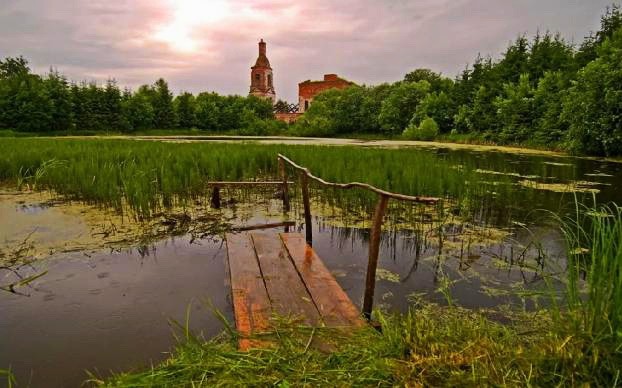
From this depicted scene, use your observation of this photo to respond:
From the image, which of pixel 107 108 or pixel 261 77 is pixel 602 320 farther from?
pixel 261 77

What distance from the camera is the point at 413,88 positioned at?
38.3 metres

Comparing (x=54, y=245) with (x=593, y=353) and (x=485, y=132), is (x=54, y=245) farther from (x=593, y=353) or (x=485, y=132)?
(x=485, y=132)

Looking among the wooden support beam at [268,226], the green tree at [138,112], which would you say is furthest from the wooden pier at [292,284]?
the green tree at [138,112]

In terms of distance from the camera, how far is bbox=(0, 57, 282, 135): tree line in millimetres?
34094

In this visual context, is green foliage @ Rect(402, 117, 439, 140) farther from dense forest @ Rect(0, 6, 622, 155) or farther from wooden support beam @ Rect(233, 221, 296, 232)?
wooden support beam @ Rect(233, 221, 296, 232)

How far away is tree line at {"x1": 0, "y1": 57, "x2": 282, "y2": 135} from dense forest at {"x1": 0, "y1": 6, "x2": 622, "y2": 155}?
4.2 inches

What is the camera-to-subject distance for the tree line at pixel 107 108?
1342 inches

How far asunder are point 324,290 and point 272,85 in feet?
277

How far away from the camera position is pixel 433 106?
3344 cm

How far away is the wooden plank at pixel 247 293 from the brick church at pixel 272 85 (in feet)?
215

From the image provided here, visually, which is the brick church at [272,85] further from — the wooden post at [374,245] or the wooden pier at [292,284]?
the wooden post at [374,245]

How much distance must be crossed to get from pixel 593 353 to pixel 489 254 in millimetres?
3123

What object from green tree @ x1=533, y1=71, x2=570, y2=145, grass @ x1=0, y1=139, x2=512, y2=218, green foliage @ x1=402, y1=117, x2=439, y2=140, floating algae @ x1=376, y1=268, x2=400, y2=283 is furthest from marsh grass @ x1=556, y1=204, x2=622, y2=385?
green foliage @ x1=402, y1=117, x2=439, y2=140

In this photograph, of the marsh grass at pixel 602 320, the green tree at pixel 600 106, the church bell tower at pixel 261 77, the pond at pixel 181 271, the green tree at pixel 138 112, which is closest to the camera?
the marsh grass at pixel 602 320
